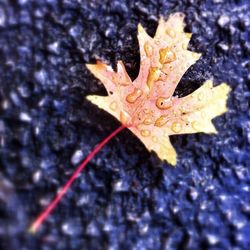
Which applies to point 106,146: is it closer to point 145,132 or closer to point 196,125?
point 145,132

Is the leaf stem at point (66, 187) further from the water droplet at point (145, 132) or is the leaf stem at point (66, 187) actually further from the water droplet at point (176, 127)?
the water droplet at point (176, 127)

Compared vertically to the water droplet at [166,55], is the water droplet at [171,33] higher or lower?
higher

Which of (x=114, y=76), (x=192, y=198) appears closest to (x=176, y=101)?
(x=114, y=76)

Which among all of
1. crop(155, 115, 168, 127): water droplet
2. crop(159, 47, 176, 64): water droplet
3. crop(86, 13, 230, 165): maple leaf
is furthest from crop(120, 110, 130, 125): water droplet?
crop(159, 47, 176, 64): water droplet

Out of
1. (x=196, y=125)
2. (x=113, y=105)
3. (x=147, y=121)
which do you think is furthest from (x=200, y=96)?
(x=113, y=105)

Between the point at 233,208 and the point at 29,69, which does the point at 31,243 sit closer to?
the point at 29,69

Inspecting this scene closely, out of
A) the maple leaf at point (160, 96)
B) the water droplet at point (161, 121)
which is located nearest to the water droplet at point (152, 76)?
the maple leaf at point (160, 96)

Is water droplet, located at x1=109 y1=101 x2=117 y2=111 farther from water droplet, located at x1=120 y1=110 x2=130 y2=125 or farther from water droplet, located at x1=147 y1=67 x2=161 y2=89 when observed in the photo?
water droplet, located at x1=147 y1=67 x2=161 y2=89
